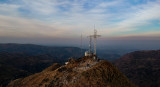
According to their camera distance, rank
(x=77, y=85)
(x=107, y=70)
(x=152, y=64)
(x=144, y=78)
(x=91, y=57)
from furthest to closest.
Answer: (x=152, y=64)
(x=144, y=78)
(x=91, y=57)
(x=107, y=70)
(x=77, y=85)

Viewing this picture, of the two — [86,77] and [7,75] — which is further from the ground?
[86,77]

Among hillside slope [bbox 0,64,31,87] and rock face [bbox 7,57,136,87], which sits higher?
rock face [bbox 7,57,136,87]

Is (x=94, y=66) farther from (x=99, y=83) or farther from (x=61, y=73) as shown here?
(x=61, y=73)

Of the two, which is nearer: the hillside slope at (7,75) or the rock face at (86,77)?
the rock face at (86,77)

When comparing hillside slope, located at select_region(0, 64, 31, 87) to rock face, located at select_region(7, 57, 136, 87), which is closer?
rock face, located at select_region(7, 57, 136, 87)

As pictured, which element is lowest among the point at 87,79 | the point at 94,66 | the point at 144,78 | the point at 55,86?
the point at 144,78

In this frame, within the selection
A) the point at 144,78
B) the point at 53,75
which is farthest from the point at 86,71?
the point at 144,78

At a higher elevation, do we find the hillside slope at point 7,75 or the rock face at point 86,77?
the rock face at point 86,77

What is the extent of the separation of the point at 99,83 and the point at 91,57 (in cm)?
1473

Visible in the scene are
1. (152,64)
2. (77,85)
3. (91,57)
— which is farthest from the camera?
(152,64)

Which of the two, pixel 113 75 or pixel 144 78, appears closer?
pixel 113 75

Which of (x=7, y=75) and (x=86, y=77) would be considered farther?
(x=7, y=75)

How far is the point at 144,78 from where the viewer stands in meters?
143

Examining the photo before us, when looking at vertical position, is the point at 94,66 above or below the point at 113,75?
above
